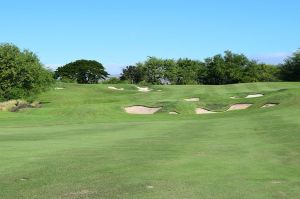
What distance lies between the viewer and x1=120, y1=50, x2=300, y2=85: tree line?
126 meters

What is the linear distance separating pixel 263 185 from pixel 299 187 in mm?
640

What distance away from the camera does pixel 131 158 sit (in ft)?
42.4

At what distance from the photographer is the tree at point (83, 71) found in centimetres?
15875

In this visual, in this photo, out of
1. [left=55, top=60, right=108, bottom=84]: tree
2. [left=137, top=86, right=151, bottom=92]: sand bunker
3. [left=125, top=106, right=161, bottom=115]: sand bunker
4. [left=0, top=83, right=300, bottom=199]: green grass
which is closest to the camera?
[left=0, top=83, right=300, bottom=199]: green grass

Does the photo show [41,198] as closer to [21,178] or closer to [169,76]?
[21,178]

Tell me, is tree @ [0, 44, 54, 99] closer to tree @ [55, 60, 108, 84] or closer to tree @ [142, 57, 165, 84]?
tree @ [142, 57, 165, 84]

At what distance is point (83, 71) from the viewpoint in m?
161

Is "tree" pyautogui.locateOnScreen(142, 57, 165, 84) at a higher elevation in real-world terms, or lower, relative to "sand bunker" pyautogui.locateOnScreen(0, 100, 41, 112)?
higher

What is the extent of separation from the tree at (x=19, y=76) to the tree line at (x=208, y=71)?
2685 inches

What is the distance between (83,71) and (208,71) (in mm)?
47059

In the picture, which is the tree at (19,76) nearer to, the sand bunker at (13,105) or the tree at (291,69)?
the sand bunker at (13,105)

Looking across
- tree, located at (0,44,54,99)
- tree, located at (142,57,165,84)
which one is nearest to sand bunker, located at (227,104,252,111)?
tree, located at (0,44,54,99)

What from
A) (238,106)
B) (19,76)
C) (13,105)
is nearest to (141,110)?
(238,106)

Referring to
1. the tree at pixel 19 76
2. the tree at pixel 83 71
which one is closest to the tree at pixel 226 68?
the tree at pixel 83 71
